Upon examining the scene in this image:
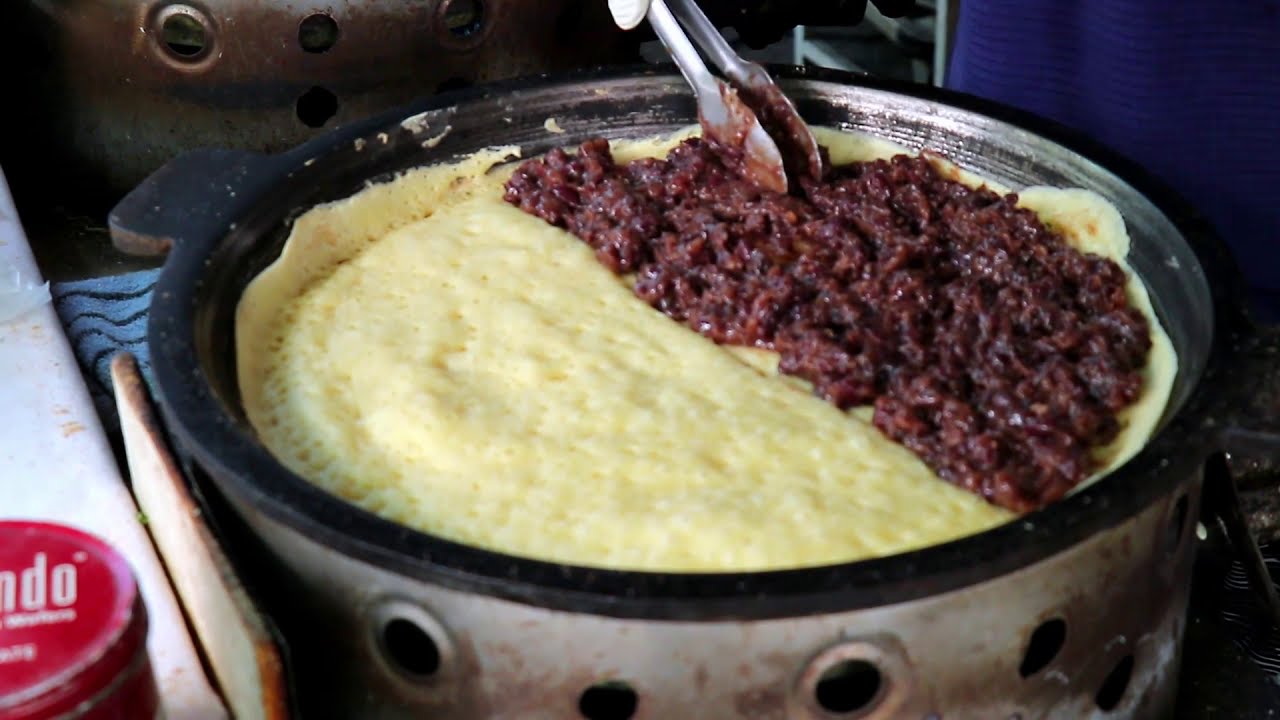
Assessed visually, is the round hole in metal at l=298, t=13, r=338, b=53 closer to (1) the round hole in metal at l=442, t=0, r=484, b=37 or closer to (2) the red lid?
(1) the round hole in metal at l=442, t=0, r=484, b=37

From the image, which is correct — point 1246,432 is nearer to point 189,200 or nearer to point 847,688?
point 847,688

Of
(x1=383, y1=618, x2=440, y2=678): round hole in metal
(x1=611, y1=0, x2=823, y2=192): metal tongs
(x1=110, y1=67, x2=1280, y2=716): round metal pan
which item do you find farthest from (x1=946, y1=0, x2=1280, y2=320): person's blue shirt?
(x1=383, y1=618, x2=440, y2=678): round hole in metal

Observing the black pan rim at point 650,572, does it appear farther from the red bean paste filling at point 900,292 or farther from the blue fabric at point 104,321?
the blue fabric at point 104,321

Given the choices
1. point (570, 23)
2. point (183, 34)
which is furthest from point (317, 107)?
point (570, 23)

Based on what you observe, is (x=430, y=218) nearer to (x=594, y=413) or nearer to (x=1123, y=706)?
(x=594, y=413)

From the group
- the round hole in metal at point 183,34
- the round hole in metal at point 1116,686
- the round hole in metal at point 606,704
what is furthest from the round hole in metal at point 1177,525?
the round hole in metal at point 183,34

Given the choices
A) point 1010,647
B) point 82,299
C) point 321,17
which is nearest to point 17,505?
point 82,299
